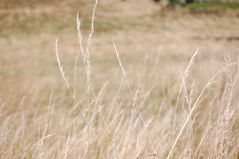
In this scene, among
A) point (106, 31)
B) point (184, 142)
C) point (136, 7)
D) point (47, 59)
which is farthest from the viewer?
point (136, 7)

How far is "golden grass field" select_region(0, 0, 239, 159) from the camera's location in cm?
200

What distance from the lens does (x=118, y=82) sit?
31.0ft

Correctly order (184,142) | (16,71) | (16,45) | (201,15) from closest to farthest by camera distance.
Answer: (184,142) → (16,71) → (16,45) → (201,15)

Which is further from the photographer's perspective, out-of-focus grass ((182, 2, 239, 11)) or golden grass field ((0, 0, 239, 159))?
out-of-focus grass ((182, 2, 239, 11))

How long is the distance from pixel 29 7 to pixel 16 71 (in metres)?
26.5

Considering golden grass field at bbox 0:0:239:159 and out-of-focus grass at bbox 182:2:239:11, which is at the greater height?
golden grass field at bbox 0:0:239:159

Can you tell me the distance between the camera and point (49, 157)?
2240 millimetres

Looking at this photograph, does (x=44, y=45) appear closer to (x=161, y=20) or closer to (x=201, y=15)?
(x=161, y=20)

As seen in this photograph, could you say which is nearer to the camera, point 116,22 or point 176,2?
point 116,22

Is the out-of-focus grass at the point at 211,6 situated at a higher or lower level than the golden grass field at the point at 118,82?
lower

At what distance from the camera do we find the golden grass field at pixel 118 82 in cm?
200

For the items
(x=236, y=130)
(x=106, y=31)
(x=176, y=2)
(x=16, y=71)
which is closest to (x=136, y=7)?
(x=176, y=2)

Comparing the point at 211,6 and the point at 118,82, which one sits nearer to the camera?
the point at 118,82

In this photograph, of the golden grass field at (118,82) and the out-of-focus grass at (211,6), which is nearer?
the golden grass field at (118,82)
